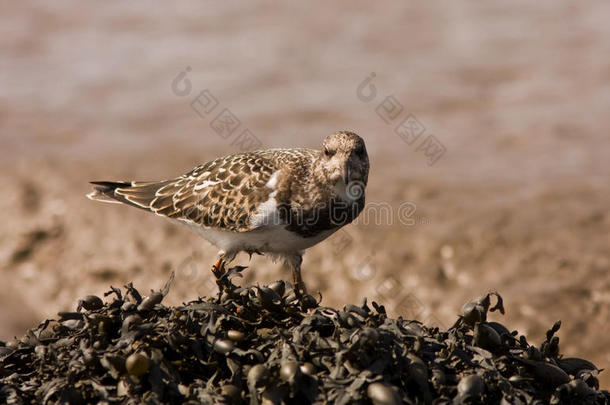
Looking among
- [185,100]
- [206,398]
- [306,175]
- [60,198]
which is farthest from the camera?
[185,100]

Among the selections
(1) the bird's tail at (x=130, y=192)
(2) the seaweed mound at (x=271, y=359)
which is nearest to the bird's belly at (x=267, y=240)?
(1) the bird's tail at (x=130, y=192)

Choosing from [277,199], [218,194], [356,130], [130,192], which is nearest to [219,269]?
[218,194]

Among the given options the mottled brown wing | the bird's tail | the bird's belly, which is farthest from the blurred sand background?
the bird's belly

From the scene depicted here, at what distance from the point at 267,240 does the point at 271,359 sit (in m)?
2.27

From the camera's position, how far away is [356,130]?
37.3ft

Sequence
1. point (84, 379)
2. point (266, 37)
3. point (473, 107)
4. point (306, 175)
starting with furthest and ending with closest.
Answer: point (266, 37) → point (473, 107) → point (306, 175) → point (84, 379)

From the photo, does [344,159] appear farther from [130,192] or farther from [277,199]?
[130,192]

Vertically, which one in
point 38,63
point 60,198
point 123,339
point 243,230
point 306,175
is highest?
point 38,63

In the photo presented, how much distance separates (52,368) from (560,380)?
287 cm

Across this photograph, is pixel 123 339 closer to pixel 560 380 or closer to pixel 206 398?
pixel 206 398

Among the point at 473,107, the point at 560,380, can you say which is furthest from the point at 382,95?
the point at 560,380

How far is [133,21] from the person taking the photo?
51.0ft

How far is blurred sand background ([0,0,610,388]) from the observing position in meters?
Answer: 9.00

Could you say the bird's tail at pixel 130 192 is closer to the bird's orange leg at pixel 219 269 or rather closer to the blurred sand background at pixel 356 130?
the bird's orange leg at pixel 219 269
